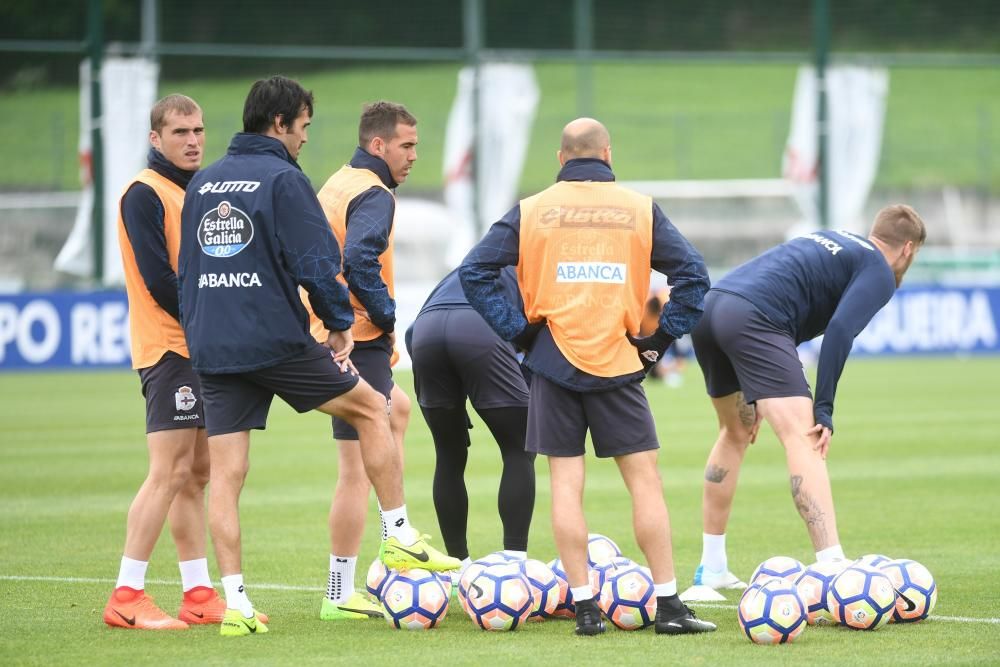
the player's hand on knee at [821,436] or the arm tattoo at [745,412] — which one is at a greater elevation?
the arm tattoo at [745,412]

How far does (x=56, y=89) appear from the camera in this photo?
1305 inches

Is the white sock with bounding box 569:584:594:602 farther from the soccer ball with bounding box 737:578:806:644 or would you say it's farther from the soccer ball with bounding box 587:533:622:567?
the soccer ball with bounding box 737:578:806:644

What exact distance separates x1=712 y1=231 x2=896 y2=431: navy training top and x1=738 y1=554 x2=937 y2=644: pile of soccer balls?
775 millimetres

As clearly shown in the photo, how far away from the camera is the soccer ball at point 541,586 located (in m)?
7.53

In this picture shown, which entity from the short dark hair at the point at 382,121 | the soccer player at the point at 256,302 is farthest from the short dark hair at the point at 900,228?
the soccer player at the point at 256,302

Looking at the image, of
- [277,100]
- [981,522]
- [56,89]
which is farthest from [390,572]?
[56,89]

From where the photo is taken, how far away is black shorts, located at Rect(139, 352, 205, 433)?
7578 millimetres

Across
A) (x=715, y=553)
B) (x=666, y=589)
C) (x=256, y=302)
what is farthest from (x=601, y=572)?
(x=256, y=302)

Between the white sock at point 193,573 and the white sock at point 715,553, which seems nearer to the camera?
the white sock at point 193,573

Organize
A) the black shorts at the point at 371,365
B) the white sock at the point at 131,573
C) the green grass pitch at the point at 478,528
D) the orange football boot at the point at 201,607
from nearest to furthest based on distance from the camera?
the green grass pitch at the point at 478,528, the white sock at the point at 131,573, the orange football boot at the point at 201,607, the black shorts at the point at 371,365

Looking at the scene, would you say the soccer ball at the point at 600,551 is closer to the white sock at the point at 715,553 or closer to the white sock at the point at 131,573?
the white sock at the point at 715,553

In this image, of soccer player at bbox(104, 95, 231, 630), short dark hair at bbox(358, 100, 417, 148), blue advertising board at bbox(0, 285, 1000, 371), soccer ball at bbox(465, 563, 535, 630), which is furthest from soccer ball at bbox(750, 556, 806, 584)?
blue advertising board at bbox(0, 285, 1000, 371)

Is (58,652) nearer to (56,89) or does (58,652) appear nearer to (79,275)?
(79,275)

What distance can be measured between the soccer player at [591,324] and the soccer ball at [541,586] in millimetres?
315
